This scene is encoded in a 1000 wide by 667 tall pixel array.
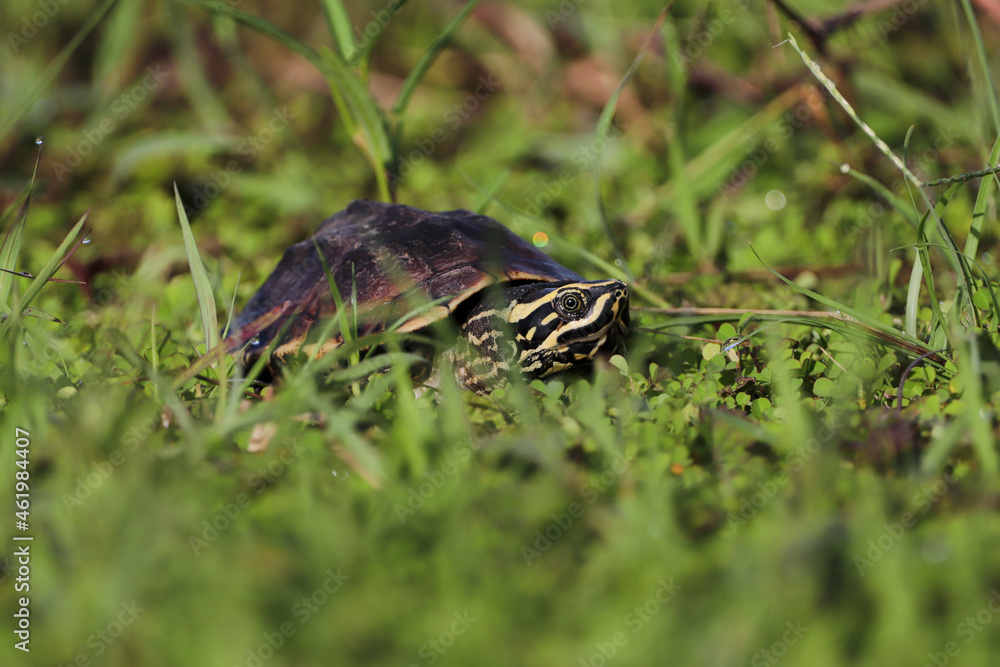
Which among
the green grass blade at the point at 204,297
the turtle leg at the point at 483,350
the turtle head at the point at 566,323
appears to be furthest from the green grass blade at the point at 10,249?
the turtle head at the point at 566,323

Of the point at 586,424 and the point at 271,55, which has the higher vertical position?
the point at 271,55

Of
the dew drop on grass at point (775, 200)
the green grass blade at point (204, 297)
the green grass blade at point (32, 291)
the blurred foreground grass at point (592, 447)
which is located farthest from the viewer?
the dew drop on grass at point (775, 200)

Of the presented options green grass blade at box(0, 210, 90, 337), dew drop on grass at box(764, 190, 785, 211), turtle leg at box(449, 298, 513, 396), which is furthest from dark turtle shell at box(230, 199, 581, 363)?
dew drop on grass at box(764, 190, 785, 211)

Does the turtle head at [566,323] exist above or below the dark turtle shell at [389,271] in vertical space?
below

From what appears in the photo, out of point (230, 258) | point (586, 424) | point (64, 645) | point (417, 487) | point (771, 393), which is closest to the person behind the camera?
point (64, 645)

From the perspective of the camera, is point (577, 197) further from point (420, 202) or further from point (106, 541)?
point (106, 541)

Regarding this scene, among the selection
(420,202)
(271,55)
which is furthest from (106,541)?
(271,55)

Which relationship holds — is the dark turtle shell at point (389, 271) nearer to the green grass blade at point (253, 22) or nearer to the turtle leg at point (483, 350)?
the turtle leg at point (483, 350)
